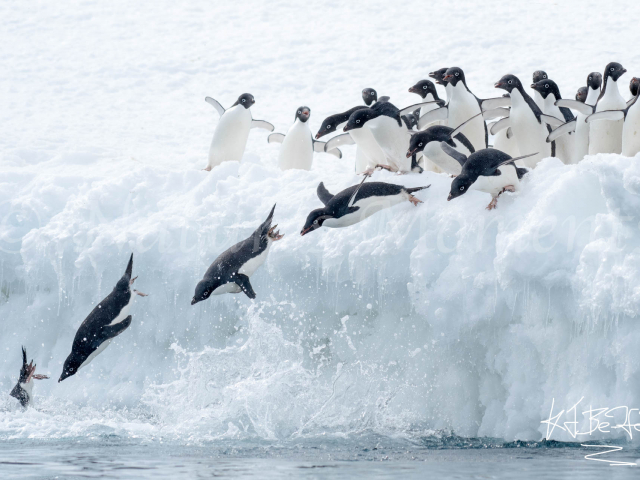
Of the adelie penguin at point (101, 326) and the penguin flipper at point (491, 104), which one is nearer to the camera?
the adelie penguin at point (101, 326)

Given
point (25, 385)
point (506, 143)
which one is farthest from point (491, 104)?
point (25, 385)

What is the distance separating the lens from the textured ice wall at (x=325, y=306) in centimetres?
427

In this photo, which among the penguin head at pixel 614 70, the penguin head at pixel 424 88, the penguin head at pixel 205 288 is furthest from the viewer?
the penguin head at pixel 424 88

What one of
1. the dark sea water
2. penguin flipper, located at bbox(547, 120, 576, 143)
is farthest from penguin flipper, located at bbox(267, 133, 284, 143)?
the dark sea water

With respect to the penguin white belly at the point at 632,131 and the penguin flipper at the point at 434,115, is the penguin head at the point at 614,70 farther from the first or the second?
the penguin flipper at the point at 434,115

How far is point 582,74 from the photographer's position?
40.4 ft

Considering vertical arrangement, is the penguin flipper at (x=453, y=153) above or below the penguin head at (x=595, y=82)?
below

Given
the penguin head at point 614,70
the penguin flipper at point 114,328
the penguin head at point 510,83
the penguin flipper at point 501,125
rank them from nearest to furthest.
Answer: the penguin flipper at point 114,328
the penguin head at point 614,70
the penguin head at point 510,83
the penguin flipper at point 501,125

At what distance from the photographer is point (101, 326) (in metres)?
4.98

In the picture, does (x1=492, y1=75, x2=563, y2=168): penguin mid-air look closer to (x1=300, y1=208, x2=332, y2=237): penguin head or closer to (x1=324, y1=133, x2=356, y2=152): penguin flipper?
(x1=300, y1=208, x2=332, y2=237): penguin head

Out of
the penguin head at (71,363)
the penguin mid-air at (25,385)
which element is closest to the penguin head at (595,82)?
the penguin head at (71,363)

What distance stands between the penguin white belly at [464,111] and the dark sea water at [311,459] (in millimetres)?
2604

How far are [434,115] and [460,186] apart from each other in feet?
5.67

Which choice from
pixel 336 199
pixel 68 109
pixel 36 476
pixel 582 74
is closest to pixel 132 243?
pixel 336 199
